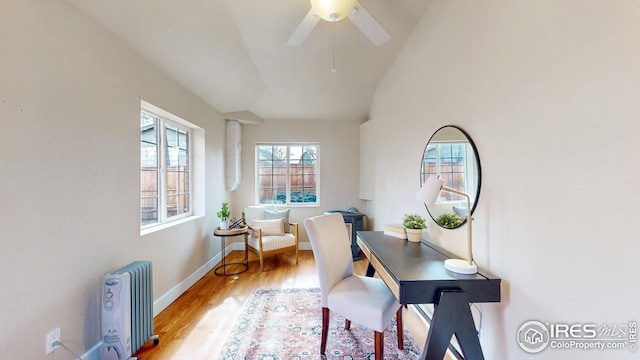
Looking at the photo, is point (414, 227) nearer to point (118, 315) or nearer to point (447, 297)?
point (447, 297)

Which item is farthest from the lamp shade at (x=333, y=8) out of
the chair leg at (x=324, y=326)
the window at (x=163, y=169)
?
the chair leg at (x=324, y=326)

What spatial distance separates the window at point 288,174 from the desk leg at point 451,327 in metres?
3.40

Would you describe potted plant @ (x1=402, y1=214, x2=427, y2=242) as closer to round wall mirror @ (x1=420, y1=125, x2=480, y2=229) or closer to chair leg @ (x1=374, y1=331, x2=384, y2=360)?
round wall mirror @ (x1=420, y1=125, x2=480, y2=229)

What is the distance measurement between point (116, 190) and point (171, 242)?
3.07ft

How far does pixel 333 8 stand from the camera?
1562 millimetres

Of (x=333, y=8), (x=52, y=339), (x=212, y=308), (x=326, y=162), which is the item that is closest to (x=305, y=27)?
(x=333, y=8)

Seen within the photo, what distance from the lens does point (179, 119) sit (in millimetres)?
2834

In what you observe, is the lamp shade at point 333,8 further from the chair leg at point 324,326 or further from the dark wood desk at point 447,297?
the chair leg at point 324,326

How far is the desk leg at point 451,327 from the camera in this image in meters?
1.25

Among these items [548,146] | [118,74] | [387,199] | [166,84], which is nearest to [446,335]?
[548,146]

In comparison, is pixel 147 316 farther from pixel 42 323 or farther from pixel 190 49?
pixel 190 49

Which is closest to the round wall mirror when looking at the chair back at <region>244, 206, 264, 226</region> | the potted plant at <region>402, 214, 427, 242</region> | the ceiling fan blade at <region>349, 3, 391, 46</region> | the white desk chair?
the potted plant at <region>402, 214, 427, 242</region>

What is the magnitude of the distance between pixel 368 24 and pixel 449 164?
1.18m

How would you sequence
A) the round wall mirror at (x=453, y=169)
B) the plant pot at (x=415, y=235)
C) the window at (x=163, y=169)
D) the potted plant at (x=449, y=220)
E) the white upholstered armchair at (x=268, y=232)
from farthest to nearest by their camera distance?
the white upholstered armchair at (x=268, y=232)
the window at (x=163, y=169)
the plant pot at (x=415, y=235)
the potted plant at (x=449, y=220)
the round wall mirror at (x=453, y=169)
